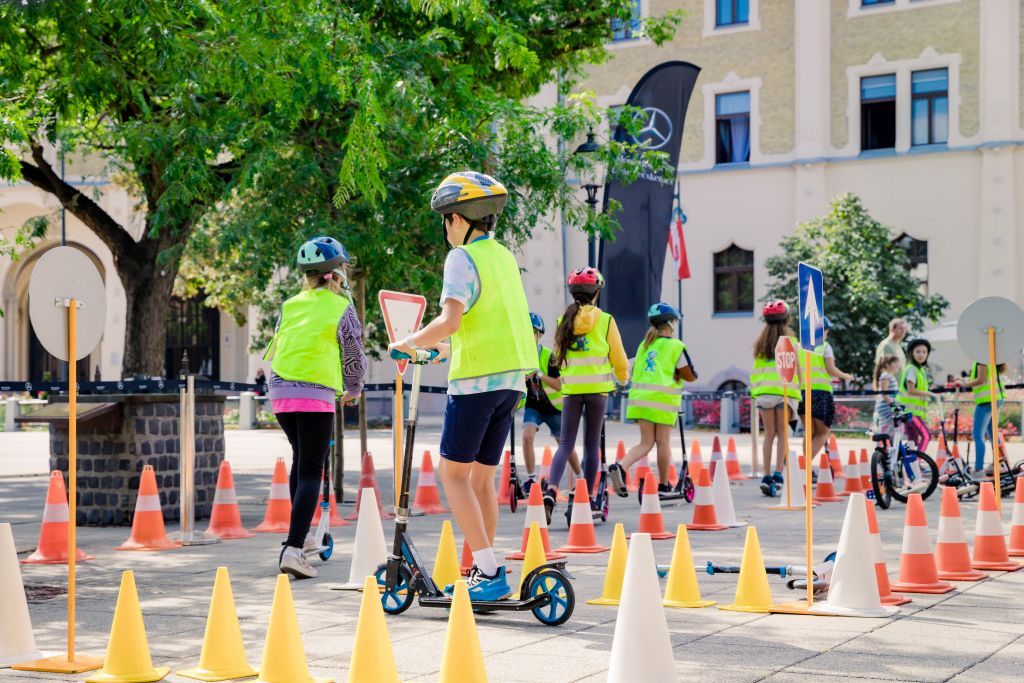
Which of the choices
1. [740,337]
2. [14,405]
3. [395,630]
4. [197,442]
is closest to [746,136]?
[740,337]

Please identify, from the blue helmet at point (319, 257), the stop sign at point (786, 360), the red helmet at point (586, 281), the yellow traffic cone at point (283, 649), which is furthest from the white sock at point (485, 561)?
the stop sign at point (786, 360)

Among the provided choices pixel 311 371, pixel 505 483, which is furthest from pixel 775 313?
pixel 311 371

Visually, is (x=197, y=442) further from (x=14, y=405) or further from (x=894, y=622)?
(x=14, y=405)

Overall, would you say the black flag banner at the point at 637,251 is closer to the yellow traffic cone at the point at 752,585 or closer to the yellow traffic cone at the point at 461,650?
the yellow traffic cone at the point at 752,585

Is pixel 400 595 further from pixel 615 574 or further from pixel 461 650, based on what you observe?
pixel 461 650

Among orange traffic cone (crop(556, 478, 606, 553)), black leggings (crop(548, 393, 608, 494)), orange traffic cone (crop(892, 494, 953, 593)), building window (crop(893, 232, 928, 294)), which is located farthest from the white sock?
building window (crop(893, 232, 928, 294))

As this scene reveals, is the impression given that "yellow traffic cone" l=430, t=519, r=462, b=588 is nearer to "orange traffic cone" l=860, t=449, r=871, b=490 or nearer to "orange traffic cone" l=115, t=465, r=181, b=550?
"orange traffic cone" l=115, t=465, r=181, b=550

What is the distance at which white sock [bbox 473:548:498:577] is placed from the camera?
21.8 feet

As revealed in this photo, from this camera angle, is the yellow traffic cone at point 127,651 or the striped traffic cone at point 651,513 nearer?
the yellow traffic cone at point 127,651

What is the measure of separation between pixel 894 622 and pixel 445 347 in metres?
2.52

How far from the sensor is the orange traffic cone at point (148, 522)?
10.1 metres

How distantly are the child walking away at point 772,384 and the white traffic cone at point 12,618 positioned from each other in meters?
9.04

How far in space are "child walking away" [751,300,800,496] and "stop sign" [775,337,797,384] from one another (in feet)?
0.45

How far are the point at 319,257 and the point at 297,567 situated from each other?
1.87 meters
